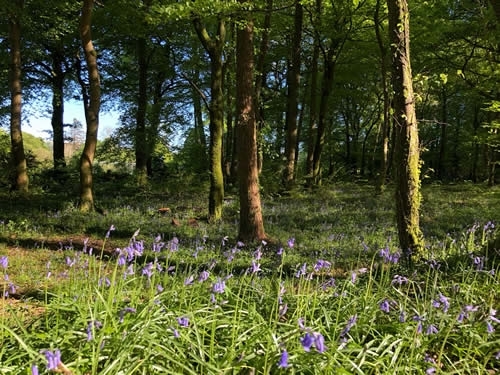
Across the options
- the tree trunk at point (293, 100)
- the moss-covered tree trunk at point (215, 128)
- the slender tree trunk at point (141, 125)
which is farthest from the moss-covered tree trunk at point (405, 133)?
the slender tree trunk at point (141, 125)

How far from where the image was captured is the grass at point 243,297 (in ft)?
7.88

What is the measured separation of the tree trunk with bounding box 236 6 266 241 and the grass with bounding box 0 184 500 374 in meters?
0.54

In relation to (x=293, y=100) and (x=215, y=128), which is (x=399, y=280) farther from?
(x=293, y=100)

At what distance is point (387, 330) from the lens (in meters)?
3.17

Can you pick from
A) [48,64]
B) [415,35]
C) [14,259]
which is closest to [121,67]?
[48,64]

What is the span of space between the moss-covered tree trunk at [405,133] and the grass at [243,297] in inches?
19.2

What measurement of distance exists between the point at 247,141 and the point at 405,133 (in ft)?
12.3

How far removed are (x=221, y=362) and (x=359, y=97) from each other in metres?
30.0

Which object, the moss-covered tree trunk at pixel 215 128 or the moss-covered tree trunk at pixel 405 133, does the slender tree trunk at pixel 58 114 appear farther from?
the moss-covered tree trunk at pixel 405 133

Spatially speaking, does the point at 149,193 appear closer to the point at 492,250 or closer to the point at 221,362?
the point at 492,250

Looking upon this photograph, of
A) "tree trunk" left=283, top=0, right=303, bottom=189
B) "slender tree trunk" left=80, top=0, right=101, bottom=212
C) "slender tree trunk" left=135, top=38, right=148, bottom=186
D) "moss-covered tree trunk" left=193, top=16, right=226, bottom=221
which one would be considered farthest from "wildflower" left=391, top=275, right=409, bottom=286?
"slender tree trunk" left=135, top=38, right=148, bottom=186

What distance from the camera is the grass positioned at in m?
2.40

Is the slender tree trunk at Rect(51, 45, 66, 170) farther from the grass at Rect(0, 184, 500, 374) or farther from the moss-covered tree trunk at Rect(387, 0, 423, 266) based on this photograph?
the moss-covered tree trunk at Rect(387, 0, 423, 266)

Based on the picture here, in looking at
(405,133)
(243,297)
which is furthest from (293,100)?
(243,297)
